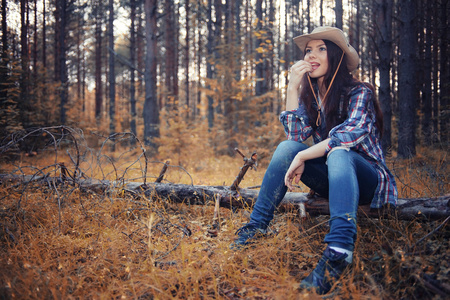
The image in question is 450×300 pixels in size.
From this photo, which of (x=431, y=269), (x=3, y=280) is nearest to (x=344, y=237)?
(x=431, y=269)

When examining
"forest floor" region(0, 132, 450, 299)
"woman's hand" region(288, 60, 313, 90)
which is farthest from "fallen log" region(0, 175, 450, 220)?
"woman's hand" region(288, 60, 313, 90)

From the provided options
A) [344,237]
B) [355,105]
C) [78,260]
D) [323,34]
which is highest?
[323,34]

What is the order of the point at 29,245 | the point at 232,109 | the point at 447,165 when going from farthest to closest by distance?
the point at 232,109 → the point at 447,165 → the point at 29,245

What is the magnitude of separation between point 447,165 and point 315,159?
9.74 feet

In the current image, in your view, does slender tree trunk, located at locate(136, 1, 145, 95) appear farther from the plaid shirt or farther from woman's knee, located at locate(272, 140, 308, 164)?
the plaid shirt

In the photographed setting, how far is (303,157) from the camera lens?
2.04 meters

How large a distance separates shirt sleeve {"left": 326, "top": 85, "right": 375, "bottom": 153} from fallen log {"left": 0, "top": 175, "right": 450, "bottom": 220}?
67cm

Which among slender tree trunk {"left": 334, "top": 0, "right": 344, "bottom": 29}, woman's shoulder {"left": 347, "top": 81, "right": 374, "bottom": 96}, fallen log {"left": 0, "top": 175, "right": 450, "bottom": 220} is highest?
slender tree trunk {"left": 334, "top": 0, "right": 344, "bottom": 29}

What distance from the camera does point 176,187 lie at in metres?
3.17

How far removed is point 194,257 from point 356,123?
1.53 metres

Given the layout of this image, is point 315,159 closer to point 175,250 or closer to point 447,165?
point 175,250

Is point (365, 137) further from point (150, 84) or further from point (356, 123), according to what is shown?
point (150, 84)

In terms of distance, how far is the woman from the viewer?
5.43 ft

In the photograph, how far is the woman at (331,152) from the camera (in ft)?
5.43
